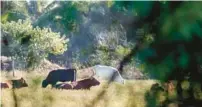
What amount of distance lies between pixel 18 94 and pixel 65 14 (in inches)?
16.0

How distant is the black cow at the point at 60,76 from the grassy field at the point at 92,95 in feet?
0.12

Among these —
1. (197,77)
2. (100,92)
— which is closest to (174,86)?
(197,77)

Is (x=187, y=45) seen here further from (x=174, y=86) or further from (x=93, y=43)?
(x=93, y=43)

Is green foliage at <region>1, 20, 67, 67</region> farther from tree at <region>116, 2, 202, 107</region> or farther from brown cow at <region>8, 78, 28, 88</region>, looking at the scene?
tree at <region>116, 2, 202, 107</region>

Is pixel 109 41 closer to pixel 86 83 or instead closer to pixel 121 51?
pixel 121 51

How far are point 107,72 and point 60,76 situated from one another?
20 cm

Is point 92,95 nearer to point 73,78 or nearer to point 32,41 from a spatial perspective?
point 73,78

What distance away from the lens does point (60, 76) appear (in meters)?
2.45

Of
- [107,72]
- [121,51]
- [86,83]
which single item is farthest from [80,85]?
[121,51]

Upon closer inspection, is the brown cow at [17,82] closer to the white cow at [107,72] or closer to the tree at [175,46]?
the white cow at [107,72]

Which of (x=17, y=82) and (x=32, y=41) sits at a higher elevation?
(x=32, y=41)

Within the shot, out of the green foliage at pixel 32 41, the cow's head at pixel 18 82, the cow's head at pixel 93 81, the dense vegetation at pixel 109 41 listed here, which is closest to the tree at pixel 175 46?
the dense vegetation at pixel 109 41

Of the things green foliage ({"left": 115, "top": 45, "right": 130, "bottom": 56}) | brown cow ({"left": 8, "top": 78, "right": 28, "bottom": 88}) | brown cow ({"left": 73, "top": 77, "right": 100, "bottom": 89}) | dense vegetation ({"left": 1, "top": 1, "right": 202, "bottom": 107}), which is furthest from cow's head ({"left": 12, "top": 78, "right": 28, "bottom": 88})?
green foliage ({"left": 115, "top": 45, "right": 130, "bottom": 56})

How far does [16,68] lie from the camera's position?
8.07 feet
